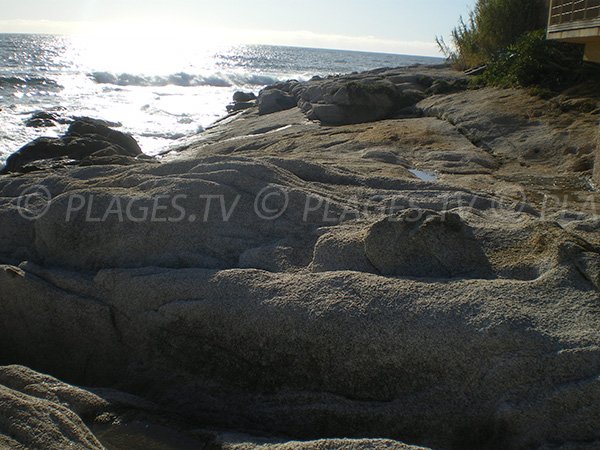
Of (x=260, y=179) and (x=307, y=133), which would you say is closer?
(x=260, y=179)

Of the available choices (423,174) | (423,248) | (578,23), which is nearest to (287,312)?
(423,248)

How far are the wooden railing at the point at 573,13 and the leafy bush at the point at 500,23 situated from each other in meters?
7.25

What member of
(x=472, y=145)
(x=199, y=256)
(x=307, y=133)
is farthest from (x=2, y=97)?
(x=199, y=256)

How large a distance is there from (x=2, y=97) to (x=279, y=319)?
1202 inches

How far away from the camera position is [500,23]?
17859mm

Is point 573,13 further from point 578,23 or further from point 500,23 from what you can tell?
point 500,23

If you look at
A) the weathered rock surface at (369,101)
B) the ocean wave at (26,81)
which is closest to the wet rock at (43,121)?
the weathered rock surface at (369,101)

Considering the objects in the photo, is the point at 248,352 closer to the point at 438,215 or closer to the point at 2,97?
the point at 438,215

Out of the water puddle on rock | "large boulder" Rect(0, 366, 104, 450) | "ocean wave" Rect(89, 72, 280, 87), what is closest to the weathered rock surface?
the water puddle on rock

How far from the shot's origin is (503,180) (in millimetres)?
7992

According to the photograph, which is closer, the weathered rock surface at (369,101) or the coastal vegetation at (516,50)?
the coastal vegetation at (516,50)

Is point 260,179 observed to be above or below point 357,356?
above

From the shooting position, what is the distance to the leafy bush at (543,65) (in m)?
11.8

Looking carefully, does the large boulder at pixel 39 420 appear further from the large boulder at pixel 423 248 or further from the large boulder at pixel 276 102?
the large boulder at pixel 276 102
